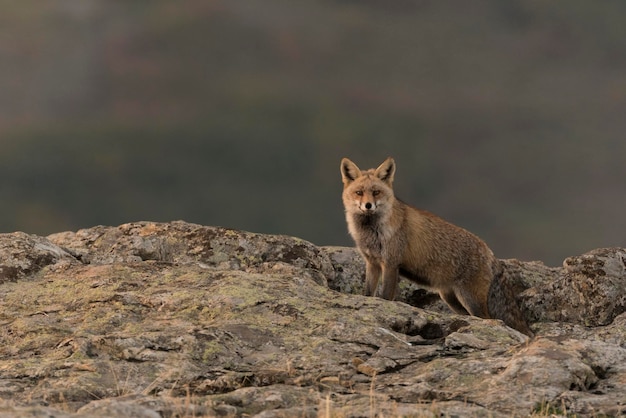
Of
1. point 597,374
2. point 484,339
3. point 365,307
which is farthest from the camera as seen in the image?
point 365,307

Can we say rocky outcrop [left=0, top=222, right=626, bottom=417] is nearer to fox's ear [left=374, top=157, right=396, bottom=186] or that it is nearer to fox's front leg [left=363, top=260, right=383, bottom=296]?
fox's front leg [left=363, top=260, right=383, bottom=296]

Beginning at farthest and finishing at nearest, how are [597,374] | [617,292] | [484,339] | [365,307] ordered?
[617,292]
[365,307]
[484,339]
[597,374]

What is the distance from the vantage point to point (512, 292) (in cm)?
1677

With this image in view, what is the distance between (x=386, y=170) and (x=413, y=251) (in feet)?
5.76

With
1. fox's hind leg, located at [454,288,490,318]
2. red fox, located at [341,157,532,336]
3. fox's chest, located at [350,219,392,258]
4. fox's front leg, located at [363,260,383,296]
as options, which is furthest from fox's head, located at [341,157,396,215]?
fox's hind leg, located at [454,288,490,318]

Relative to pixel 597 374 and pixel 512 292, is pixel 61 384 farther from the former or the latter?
pixel 512 292

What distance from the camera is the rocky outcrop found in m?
8.42

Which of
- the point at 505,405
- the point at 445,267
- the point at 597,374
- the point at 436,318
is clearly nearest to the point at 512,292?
the point at 445,267

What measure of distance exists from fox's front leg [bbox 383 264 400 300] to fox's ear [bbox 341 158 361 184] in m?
1.97

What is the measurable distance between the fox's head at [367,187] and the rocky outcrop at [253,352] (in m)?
1.95

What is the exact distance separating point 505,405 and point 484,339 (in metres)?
Result: 2.50

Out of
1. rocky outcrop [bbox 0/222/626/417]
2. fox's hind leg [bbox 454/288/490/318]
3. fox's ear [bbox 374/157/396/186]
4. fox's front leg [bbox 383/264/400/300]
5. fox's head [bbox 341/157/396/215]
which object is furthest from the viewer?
fox's ear [bbox 374/157/396/186]

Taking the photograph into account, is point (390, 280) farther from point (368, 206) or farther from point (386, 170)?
point (386, 170)

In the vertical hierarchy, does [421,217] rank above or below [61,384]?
above
